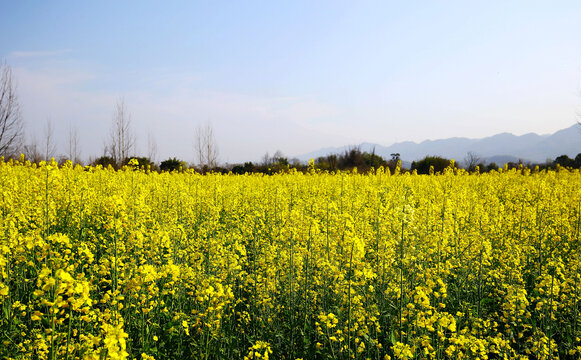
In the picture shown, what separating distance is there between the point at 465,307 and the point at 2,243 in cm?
495

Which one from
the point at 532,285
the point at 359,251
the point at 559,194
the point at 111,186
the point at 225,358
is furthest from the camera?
the point at 559,194

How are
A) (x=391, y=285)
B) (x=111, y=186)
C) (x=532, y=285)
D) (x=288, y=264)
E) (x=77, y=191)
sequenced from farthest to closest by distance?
1. (x=111, y=186)
2. (x=77, y=191)
3. (x=532, y=285)
4. (x=288, y=264)
5. (x=391, y=285)

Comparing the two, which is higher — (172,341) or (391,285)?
(391,285)

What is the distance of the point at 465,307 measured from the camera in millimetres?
3541

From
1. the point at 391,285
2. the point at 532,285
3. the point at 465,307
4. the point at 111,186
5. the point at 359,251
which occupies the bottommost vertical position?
the point at 532,285

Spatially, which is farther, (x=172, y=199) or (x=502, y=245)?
(x=172, y=199)

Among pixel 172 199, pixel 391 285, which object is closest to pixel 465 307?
pixel 391 285

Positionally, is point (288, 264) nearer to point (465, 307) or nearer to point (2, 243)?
point (465, 307)

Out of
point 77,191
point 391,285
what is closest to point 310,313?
point 391,285

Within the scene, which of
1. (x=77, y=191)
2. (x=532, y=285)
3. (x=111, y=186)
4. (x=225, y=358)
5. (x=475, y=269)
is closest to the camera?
(x=225, y=358)

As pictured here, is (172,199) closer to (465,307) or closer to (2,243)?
(2,243)

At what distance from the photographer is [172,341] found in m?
3.46

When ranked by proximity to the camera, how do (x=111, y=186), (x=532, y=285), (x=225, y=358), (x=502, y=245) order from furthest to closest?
(x=111, y=186)
(x=502, y=245)
(x=532, y=285)
(x=225, y=358)

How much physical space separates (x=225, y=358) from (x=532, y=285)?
16.6 feet
